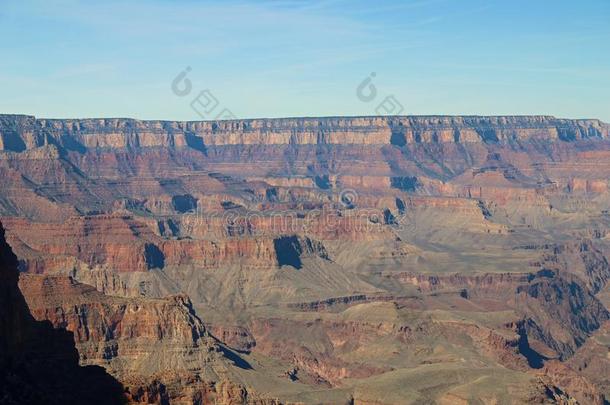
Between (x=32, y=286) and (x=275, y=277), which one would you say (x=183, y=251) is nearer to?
(x=275, y=277)

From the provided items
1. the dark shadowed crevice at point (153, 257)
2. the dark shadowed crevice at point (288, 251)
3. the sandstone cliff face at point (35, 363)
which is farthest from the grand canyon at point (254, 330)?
the dark shadowed crevice at point (288, 251)

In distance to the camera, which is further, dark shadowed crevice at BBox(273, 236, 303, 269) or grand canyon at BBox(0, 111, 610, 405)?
dark shadowed crevice at BBox(273, 236, 303, 269)

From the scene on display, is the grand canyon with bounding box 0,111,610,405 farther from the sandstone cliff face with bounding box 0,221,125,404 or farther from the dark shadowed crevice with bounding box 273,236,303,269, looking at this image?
the dark shadowed crevice with bounding box 273,236,303,269

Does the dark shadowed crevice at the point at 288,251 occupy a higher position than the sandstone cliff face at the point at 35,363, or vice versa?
the dark shadowed crevice at the point at 288,251

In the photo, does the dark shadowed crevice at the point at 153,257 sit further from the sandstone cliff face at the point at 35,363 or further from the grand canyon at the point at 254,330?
the sandstone cliff face at the point at 35,363

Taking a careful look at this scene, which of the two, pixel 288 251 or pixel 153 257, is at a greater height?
pixel 288 251

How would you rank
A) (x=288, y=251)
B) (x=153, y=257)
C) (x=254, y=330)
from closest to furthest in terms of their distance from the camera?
1. (x=254, y=330)
2. (x=153, y=257)
3. (x=288, y=251)

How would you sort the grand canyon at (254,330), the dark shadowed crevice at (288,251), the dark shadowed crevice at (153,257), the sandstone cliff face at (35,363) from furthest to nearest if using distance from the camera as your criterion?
the dark shadowed crevice at (288,251), the dark shadowed crevice at (153,257), the grand canyon at (254,330), the sandstone cliff face at (35,363)

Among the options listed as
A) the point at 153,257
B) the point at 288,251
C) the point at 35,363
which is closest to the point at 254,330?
Result: the point at 153,257

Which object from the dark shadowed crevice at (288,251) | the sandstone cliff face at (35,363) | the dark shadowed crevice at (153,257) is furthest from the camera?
the dark shadowed crevice at (288,251)

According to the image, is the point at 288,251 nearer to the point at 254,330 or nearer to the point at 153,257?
the point at 153,257

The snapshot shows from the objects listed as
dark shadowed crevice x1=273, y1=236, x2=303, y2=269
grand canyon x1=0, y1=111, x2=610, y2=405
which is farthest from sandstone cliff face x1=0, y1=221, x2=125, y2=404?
dark shadowed crevice x1=273, y1=236, x2=303, y2=269
